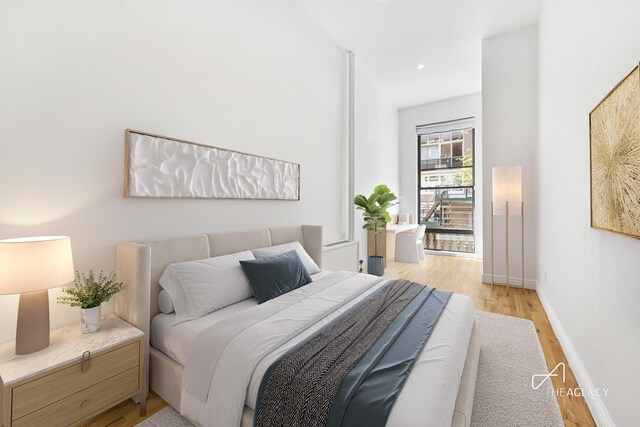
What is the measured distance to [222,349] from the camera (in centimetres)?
148

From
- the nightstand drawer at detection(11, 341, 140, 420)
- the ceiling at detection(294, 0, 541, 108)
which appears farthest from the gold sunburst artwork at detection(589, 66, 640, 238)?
the ceiling at detection(294, 0, 541, 108)

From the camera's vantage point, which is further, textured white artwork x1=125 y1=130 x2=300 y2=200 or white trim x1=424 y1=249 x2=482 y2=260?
white trim x1=424 y1=249 x2=482 y2=260

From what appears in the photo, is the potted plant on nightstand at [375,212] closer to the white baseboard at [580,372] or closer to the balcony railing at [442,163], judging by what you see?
the white baseboard at [580,372]

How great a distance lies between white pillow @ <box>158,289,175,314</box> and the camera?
6.53 feet

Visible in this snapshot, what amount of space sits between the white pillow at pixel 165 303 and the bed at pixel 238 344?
41mm

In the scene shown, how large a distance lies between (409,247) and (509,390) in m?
4.01

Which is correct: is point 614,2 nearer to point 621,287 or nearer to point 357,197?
point 621,287

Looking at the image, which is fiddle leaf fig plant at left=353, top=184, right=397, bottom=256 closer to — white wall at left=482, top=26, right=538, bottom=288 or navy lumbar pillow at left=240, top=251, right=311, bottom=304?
white wall at left=482, top=26, right=538, bottom=288

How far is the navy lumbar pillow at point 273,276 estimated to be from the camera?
7.13 ft

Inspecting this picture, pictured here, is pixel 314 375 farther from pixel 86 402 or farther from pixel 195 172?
pixel 195 172

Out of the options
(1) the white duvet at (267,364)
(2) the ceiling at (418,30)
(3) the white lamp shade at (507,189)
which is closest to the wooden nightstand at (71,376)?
(1) the white duvet at (267,364)

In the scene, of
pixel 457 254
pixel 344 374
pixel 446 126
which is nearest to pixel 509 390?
pixel 344 374

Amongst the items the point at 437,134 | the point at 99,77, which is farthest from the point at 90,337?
the point at 437,134

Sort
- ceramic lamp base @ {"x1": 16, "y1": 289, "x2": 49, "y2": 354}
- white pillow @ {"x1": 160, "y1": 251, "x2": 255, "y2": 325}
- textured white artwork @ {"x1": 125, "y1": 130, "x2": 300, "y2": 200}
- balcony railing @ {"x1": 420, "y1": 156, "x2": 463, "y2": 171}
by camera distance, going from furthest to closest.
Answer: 1. balcony railing @ {"x1": 420, "y1": 156, "x2": 463, "y2": 171}
2. textured white artwork @ {"x1": 125, "y1": 130, "x2": 300, "y2": 200}
3. white pillow @ {"x1": 160, "y1": 251, "x2": 255, "y2": 325}
4. ceramic lamp base @ {"x1": 16, "y1": 289, "x2": 49, "y2": 354}
